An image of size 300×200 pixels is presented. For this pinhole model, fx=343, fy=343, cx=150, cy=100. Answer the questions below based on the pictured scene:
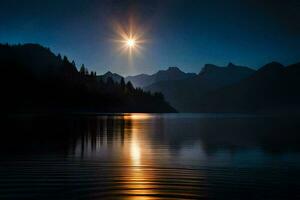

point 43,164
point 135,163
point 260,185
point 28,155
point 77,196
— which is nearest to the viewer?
point 77,196

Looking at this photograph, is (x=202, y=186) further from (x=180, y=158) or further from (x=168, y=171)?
(x=180, y=158)

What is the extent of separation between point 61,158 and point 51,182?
12631 millimetres

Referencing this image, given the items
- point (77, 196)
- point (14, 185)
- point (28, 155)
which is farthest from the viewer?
point (28, 155)

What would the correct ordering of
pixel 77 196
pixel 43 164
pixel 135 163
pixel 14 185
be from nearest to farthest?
Answer: pixel 77 196
pixel 14 185
pixel 43 164
pixel 135 163

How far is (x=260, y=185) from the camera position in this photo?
2234 cm

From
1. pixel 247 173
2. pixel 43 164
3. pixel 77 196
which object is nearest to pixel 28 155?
pixel 43 164

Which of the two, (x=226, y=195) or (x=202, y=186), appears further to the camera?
(x=202, y=186)

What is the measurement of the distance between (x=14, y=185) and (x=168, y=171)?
12062 mm

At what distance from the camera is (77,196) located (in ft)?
60.5

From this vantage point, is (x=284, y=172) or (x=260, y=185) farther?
(x=284, y=172)

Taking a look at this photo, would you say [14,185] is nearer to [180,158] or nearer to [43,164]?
[43,164]

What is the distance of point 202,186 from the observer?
2184 centimetres

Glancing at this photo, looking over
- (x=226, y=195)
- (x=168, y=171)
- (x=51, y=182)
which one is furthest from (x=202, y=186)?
(x=51, y=182)

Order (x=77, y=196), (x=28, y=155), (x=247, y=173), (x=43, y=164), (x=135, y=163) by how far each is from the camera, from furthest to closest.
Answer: (x=28, y=155), (x=135, y=163), (x=43, y=164), (x=247, y=173), (x=77, y=196)
